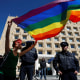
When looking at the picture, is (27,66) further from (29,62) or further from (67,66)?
(67,66)

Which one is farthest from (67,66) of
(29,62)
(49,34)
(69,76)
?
(29,62)

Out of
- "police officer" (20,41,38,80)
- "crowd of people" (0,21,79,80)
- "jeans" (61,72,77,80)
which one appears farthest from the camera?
"police officer" (20,41,38,80)

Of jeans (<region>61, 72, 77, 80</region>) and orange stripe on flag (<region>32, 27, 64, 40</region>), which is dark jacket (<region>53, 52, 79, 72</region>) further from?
orange stripe on flag (<region>32, 27, 64, 40</region>)

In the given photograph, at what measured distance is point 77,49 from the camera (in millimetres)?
44656

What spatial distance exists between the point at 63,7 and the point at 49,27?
0.75m

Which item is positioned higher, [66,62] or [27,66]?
[66,62]

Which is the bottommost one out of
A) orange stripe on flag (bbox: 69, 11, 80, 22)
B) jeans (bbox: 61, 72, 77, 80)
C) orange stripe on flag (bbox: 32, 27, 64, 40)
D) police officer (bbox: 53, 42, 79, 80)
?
jeans (bbox: 61, 72, 77, 80)

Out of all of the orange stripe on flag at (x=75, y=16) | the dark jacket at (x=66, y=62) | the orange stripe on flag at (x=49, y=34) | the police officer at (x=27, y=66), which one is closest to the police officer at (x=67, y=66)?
the dark jacket at (x=66, y=62)

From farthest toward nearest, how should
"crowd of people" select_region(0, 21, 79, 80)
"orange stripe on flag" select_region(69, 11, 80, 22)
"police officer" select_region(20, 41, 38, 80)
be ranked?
"orange stripe on flag" select_region(69, 11, 80, 22) → "police officer" select_region(20, 41, 38, 80) → "crowd of people" select_region(0, 21, 79, 80)

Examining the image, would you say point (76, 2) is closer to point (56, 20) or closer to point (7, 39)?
point (56, 20)

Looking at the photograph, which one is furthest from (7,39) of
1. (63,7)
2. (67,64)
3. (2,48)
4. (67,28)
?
(67,28)

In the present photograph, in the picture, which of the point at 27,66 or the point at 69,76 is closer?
the point at 69,76

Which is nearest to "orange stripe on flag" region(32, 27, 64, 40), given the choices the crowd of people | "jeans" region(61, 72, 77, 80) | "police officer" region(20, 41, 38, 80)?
the crowd of people

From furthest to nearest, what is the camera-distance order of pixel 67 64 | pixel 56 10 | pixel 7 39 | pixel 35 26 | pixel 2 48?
pixel 2 48 < pixel 56 10 < pixel 35 26 < pixel 67 64 < pixel 7 39
